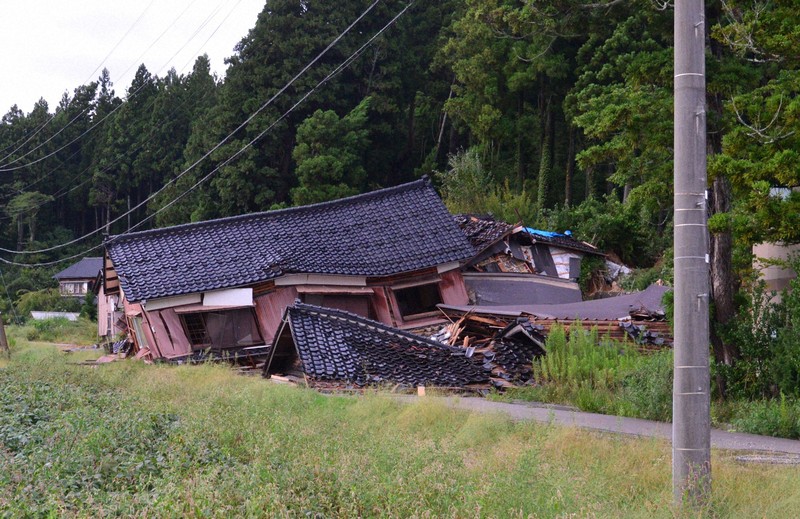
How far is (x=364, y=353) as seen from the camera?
18766mm

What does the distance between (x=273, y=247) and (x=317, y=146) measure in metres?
20.5

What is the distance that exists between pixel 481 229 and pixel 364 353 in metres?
12.8

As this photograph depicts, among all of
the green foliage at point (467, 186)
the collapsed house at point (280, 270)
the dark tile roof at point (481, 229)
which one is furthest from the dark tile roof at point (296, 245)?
the green foliage at point (467, 186)

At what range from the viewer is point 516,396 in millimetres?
16219

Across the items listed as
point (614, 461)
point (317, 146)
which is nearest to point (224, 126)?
point (317, 146)

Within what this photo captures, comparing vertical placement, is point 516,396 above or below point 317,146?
below

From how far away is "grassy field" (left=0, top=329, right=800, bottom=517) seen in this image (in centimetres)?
660

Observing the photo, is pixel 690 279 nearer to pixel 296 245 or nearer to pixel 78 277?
pixel 296 245

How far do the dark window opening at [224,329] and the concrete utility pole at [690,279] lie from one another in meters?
19.8

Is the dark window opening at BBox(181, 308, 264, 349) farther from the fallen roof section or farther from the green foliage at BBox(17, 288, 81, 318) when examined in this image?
the green foliage at BBox(17, 288, 81, 318)

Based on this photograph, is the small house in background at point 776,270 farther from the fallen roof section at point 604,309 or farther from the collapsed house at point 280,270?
the collapsed house at point 280,270

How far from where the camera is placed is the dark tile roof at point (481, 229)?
29.3m

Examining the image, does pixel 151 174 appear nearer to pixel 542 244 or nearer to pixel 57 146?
pixel 57 146

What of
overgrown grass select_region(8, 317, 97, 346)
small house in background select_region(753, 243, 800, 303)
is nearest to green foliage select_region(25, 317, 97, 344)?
overgrown grass select_region(8, 317, 97, 346)
